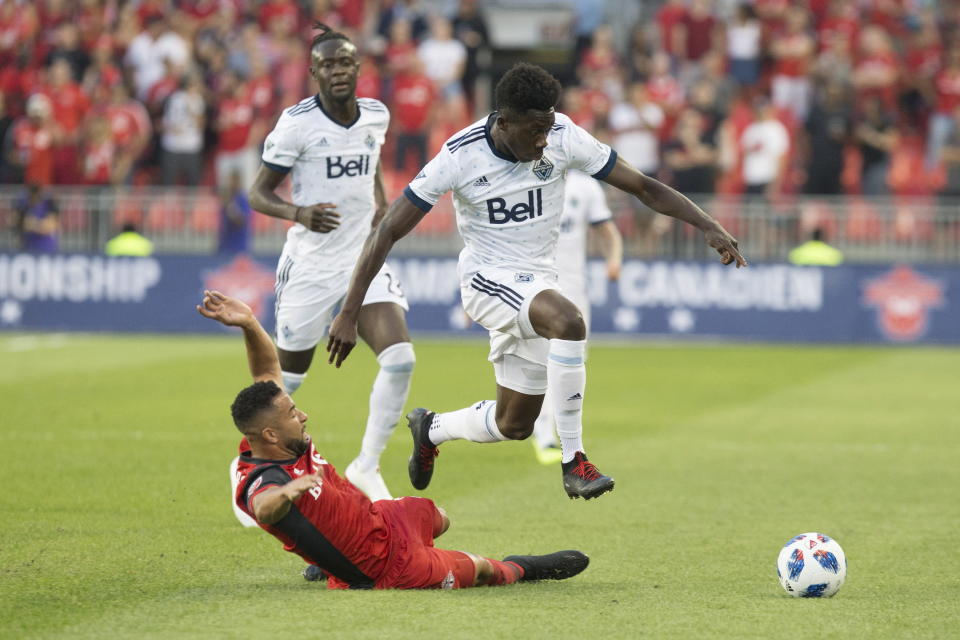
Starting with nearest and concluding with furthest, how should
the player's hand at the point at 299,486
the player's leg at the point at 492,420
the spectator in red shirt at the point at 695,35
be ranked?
the player's hand at the point at 299,486
the player's leg at the point at 492,420
the spectator in red shirt at the point at 695,35

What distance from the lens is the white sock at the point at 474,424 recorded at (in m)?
8.56

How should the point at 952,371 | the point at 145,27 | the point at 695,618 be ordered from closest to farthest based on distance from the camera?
1. the point at 695,618
2. the point at 952,371
3. the point at 145,27

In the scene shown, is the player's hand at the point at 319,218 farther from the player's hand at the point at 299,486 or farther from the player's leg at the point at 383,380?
the player's hand at the point at 299,486

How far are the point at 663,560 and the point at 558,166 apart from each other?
2.09 m

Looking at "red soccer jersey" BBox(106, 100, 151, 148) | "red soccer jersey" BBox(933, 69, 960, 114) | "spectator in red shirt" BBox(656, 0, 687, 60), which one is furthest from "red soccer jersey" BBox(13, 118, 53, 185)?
"red soccer jersey" BBox(933, 69, 960, 114)

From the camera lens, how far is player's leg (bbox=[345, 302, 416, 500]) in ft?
30.8

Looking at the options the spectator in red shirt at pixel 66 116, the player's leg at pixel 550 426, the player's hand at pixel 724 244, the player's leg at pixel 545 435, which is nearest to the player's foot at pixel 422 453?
the player's hand at pixel 724 244

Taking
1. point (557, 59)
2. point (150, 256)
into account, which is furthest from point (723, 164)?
point (150, 256)

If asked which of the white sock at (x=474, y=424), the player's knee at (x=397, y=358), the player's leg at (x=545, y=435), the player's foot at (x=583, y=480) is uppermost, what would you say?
the player's knee at (x=397, y=358)

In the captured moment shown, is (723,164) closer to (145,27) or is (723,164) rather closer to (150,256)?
(150,256)

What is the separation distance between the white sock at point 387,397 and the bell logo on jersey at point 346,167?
3.81ft

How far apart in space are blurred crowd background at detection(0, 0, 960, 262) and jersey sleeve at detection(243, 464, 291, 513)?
14.9 meters

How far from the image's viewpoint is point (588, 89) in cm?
2308

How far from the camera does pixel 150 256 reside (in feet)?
72.9
